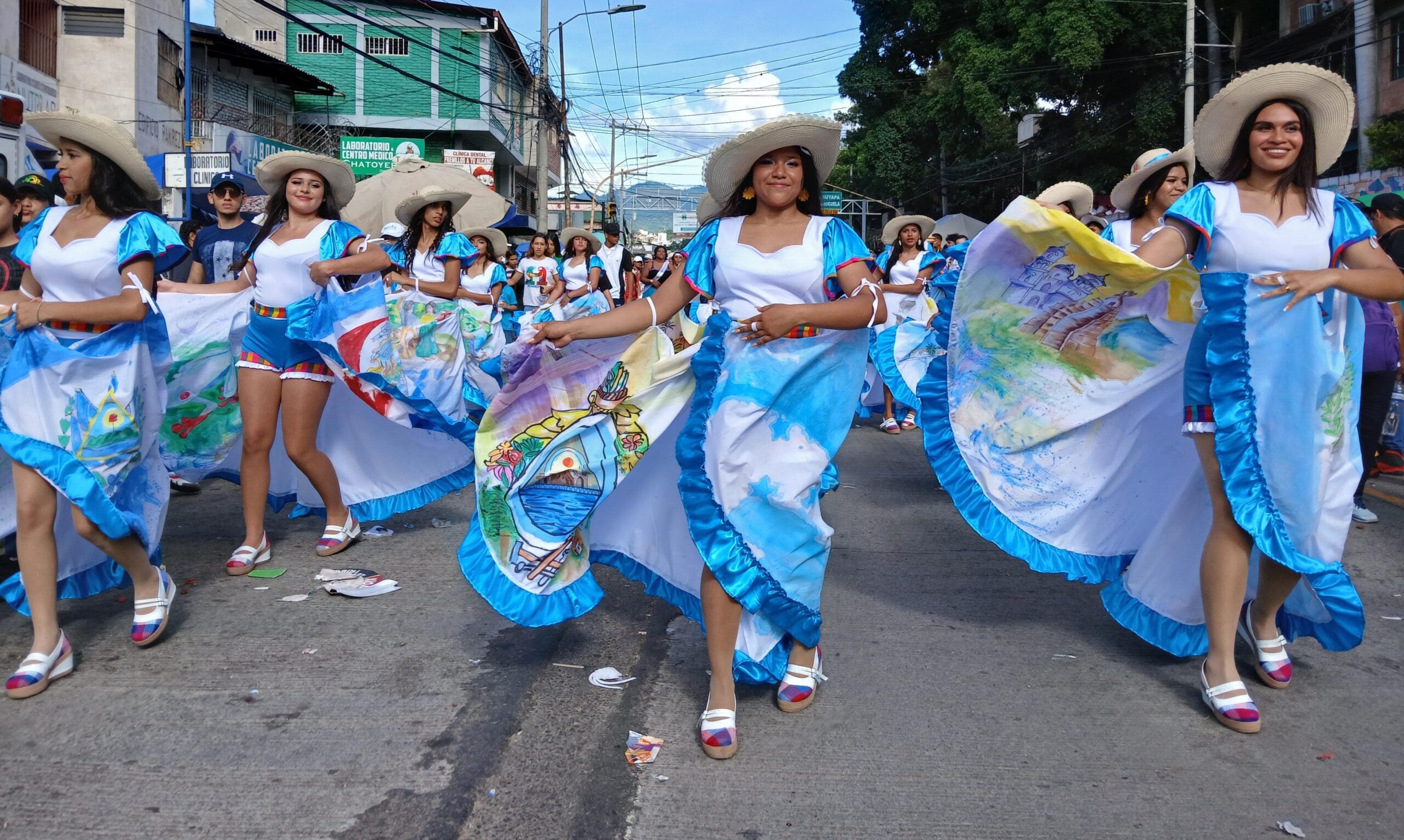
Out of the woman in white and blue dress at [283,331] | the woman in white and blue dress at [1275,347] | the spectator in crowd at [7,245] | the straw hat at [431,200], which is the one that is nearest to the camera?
the woman in white and blue dress at [1275,347]

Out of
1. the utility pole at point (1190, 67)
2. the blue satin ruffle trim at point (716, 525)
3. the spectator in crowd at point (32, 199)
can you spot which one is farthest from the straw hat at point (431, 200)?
the utility pole at point (1190, 67)

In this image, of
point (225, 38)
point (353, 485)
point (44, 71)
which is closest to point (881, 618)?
point (353, 485)

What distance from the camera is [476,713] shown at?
363 centimetres

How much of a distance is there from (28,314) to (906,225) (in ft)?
25.5

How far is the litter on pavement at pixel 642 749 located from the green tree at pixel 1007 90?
26.4 meters

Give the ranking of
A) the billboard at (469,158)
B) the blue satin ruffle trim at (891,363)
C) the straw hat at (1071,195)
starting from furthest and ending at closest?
the billboard at (469,158)
the blue satin ruffle trim at (891,363)
the straw hat at (1071,195)

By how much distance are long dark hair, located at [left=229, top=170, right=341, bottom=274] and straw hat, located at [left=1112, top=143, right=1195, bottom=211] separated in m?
3.85

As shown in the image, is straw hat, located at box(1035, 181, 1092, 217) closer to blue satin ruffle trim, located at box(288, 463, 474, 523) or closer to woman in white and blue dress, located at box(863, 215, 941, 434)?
woman in white and blue dress, located at box(863, 215, 941, 434)

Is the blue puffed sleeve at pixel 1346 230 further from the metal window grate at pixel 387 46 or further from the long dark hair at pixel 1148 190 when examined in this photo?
the metal window grate at pixel 387 46

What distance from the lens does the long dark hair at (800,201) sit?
369 centimetres

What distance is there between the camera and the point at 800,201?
371cm

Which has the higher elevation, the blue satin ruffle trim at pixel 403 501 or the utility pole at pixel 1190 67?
the utility pole at pixel 1190 67

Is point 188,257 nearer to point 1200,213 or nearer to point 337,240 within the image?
point 337,240

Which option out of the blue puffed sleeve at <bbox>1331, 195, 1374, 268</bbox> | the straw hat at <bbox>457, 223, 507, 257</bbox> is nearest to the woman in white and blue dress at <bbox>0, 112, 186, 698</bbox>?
the blue puffed sleeve at <bbox>1331, 195, 1374, 268</bbox>
